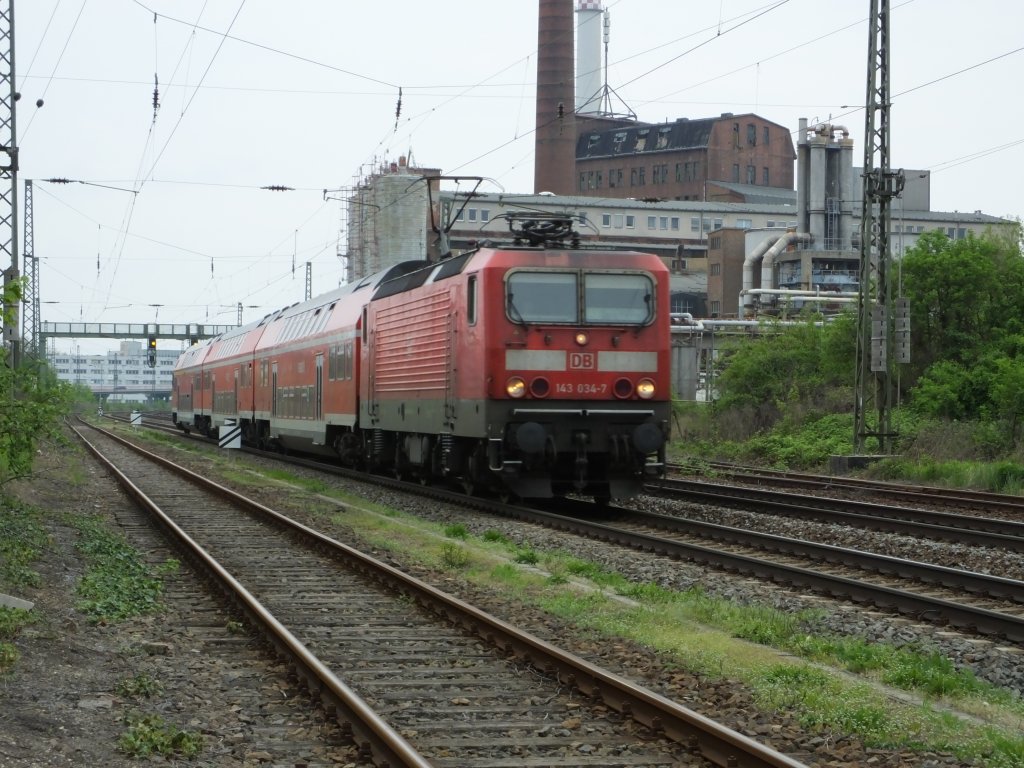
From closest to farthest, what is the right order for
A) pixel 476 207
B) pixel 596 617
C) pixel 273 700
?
pixel 273 700, pixel 596 617, pixel 476 207

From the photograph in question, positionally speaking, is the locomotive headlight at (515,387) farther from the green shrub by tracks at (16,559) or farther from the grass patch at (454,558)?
the green shrub by tracks at (16,559)

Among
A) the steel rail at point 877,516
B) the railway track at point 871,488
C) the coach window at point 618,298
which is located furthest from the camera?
the railway track at point 871,488

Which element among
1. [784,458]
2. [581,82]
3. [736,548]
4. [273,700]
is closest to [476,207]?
[581,82]

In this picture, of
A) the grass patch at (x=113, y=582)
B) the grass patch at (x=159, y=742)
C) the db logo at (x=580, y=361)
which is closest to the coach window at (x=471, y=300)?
the db logo at (x=580, y=361)

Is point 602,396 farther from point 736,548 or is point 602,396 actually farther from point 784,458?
point 784,458

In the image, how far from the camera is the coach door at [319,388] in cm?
2850

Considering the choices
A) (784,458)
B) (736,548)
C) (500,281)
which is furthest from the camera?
(784,458)

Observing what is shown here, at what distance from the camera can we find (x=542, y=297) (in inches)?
695

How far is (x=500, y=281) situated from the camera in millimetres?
17484

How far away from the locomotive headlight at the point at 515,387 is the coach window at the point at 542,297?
31.0 inches

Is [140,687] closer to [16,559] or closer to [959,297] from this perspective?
[16,559]

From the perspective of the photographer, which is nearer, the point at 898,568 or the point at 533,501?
the point at 898,568

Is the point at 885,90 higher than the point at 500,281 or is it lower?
higher

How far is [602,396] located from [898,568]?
6.10m
